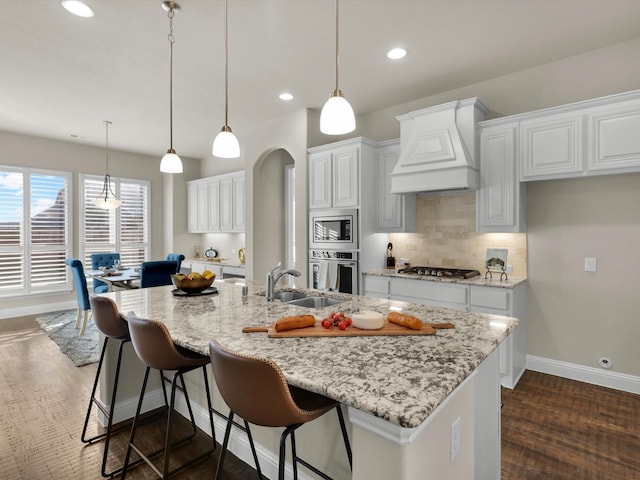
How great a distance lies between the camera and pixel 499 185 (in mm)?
3355

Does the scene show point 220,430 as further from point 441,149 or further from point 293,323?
point 441,149

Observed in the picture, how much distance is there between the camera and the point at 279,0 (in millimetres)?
2449

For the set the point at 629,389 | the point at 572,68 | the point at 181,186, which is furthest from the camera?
the point at 181,186

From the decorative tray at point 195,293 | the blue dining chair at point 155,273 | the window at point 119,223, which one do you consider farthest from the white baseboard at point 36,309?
the decorative tray at point 195,293

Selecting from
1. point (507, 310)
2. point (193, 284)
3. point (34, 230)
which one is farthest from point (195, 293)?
point (34, 230)

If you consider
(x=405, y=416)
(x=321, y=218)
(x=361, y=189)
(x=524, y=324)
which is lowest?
(x=524, y=324)

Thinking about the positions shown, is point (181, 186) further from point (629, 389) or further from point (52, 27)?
point (629, 389)

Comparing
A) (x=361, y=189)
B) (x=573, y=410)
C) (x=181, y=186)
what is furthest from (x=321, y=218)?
(x=181, y=186)

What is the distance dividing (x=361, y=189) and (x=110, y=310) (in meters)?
2.78

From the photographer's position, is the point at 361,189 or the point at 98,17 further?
the point at 361,189

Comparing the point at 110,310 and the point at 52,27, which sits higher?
the point at 52,27

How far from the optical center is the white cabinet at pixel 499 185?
10.8ft

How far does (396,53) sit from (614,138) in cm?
188

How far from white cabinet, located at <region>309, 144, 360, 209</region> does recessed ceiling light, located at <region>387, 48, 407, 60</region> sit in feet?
3.41
